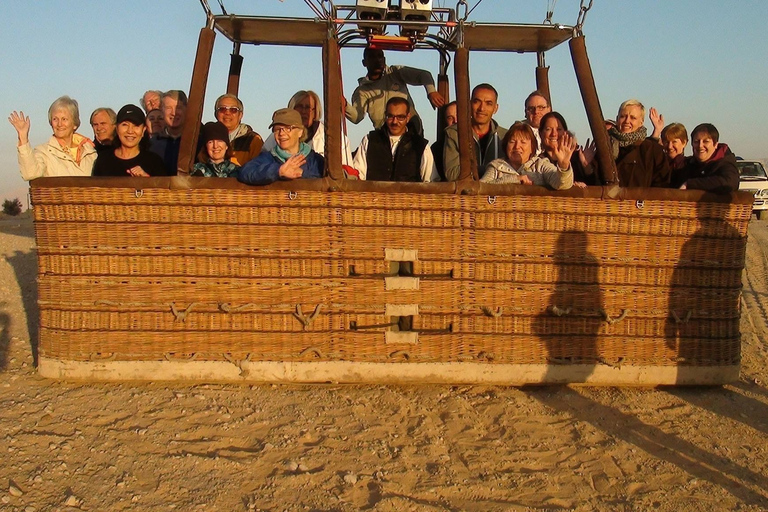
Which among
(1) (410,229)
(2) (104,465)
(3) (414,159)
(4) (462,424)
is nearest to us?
(2) (104,465)

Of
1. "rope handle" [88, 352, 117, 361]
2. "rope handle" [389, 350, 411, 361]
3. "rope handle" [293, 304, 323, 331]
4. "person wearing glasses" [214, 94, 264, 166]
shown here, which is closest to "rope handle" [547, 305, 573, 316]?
"rope handle" [389, 350, 411, 361]

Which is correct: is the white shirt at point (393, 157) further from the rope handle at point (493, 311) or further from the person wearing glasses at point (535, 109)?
the person wearing glasses at point (535, 109)

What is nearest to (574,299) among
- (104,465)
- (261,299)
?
(261,299)

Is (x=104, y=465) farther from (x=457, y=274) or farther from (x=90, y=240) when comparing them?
(x=457, y=274)

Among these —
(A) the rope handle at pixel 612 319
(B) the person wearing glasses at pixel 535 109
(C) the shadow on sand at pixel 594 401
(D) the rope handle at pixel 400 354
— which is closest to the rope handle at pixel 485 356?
(C) the shadow on sand at pixel 594 401

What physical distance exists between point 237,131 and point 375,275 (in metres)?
1.75

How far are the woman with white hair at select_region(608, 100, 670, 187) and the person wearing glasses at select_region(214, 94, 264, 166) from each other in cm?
259

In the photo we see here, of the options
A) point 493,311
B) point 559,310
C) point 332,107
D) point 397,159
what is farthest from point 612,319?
point 332,107

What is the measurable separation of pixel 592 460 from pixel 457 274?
55.2 inches

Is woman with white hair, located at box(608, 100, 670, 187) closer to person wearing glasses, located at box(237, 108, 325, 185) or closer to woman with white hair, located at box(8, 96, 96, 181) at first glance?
person wearing glasses, located at box(237, 108, 325, 185)

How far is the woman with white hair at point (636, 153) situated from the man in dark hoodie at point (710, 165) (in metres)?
0.21

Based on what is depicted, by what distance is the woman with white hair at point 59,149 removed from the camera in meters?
4.14

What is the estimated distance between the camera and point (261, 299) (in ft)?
14.1

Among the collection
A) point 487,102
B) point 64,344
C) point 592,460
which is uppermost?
point 487,102
